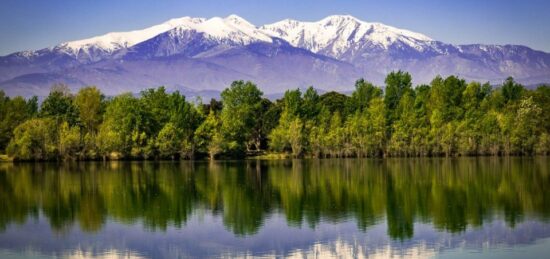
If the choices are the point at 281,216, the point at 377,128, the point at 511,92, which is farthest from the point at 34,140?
the point at 511,92

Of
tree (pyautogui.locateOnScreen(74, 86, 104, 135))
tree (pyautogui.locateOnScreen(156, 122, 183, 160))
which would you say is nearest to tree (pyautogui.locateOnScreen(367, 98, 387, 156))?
tree (pyautogui.locateOnScreen(156, 122, 183, 160))

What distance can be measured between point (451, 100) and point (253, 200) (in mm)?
73516

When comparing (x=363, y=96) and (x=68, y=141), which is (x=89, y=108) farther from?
(x=363, y=96)

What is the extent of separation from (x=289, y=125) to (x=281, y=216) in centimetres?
7484

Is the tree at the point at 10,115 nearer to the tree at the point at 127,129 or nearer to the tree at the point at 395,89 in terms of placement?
the tree at the point at 127,129

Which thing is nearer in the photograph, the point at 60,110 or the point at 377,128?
the point at 377,128

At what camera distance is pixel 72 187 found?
210ft

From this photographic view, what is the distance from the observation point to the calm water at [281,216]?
115ft

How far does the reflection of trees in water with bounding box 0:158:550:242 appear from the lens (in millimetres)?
43750

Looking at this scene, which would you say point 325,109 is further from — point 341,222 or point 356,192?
point 341,222

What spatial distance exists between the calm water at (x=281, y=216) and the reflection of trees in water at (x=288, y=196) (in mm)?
85

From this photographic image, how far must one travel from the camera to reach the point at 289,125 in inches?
4712

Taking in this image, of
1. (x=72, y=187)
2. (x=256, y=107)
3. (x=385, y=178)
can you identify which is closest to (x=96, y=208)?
(x=72, y=187)

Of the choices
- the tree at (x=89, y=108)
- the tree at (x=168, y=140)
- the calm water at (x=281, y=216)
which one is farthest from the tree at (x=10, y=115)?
the calm water at (x=281, y=216)
